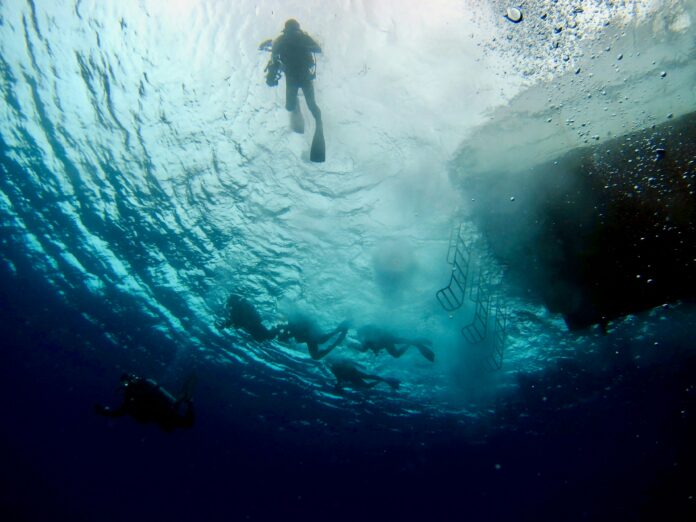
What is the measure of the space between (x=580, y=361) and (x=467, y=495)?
3841cm

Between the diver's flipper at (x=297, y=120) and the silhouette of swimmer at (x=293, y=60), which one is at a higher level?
the diver's flipper at (x=297, y=120)

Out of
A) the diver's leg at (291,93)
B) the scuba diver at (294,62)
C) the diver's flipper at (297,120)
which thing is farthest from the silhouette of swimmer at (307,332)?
the diver's leg at (291,93)

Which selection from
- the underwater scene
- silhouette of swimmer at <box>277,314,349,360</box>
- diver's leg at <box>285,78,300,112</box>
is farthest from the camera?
silhouette of swimmer at <box>277,314,349,360</box>

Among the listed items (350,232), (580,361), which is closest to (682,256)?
(350,232)

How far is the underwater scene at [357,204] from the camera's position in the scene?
6906 mm

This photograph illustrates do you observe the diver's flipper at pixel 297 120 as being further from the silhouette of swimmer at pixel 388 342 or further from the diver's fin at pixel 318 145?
the silhouette of swimmer at pixel 388 342

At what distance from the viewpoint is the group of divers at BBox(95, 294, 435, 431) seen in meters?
7.25

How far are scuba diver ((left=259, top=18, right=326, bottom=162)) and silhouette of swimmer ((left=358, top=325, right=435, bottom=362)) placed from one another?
8.68 metres

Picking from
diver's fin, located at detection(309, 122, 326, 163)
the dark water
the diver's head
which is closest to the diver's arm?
the diver's head

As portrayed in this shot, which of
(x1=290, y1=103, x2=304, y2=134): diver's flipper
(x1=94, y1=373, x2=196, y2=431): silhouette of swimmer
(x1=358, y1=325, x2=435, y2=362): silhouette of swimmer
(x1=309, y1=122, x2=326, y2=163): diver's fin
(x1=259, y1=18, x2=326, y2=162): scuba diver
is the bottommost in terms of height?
(x1=94, y1=373, x2=196, y2=431): silhouette of swimmer

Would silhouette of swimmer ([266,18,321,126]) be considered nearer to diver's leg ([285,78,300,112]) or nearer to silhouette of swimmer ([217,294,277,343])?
diver's leg ([285,78,300,112])

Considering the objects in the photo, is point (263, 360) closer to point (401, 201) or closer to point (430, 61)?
point (401, 201)

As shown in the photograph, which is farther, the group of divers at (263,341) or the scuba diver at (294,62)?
the group of divers at (263,341)

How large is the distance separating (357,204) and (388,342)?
6344 millimetres
